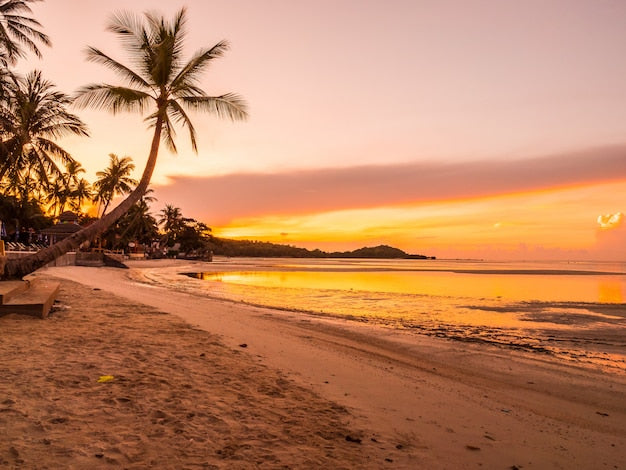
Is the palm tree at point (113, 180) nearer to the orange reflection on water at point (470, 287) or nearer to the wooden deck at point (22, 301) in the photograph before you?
the orange reflection on water at point (470, 287)

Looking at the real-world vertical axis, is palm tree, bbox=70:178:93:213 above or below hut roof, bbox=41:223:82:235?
above

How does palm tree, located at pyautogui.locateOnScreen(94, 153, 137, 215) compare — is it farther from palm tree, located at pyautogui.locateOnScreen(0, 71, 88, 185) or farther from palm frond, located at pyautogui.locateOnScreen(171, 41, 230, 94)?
palm frond, located at pyautogui.locateOnScreen(171, 41, 230, 94)

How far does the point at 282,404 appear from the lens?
13.1 feet

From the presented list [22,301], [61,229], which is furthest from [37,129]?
[22,301]

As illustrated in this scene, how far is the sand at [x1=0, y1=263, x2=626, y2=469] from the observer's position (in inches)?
118

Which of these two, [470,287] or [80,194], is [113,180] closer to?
[80,194]

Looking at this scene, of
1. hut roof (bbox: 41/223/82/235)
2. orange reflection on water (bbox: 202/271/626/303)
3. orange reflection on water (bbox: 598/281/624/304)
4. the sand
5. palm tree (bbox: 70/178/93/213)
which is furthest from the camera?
palm tree (bbox: 70/178/93/213)

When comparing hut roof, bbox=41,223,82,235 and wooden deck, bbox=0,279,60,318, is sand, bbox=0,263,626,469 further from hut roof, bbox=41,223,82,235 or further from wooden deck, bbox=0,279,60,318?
hut roof, bbox=41,223,82,235

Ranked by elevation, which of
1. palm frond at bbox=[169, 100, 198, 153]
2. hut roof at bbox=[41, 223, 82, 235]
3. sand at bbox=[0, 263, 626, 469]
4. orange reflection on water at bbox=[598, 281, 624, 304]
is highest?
palm frond at bbox=[169, 100, 198, 153]

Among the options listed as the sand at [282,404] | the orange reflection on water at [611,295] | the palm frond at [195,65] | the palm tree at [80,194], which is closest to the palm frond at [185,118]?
the palm frond at [195,65]

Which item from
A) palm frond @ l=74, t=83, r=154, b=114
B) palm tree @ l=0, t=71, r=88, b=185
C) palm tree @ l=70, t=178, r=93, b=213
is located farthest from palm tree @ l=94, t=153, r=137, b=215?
palm frond @ l=74, t=83, r=154, b=114

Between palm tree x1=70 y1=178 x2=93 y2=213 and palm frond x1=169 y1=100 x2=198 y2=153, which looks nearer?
palm frond x1=169 y1=100 x2=198 y2=153

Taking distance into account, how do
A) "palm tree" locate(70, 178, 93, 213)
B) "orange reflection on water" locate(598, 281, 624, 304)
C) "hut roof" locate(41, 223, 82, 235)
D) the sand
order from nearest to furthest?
the sand
"orange reflection on water" locate(598, 281, 624, 304)
"hut roof" locate(41, 223, 82, 235)
"palm tree" locate(70, 178, 93, 213)

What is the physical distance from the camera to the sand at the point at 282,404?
2.99m
